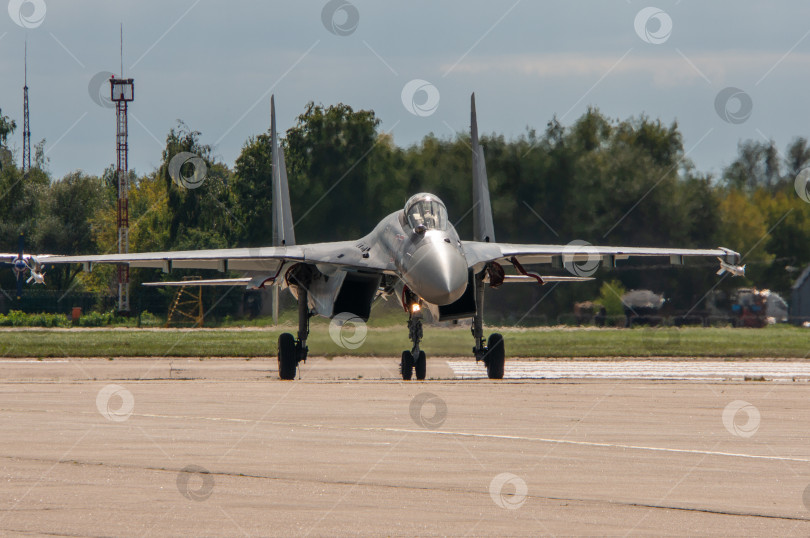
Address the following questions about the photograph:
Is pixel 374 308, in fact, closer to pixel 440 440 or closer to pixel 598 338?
pixel 598 338

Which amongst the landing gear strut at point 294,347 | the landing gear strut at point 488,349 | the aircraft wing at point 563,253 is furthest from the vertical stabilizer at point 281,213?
the landing gear strut at point 488,349

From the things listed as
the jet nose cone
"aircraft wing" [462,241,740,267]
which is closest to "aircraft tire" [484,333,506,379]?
"aircraft wing" [462,241,740,267]

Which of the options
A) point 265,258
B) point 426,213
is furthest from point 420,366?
point 265,258

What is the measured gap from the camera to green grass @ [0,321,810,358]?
2703 centimetres

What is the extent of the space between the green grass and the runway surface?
10.4 m

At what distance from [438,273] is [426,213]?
1943 mm

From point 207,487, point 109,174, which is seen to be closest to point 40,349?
point 207,487

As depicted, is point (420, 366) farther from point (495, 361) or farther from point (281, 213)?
point (281, 213)

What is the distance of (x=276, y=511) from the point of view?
6871 millimetres

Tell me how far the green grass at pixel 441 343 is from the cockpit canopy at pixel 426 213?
26.3 ft

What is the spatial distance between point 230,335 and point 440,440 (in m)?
26.3

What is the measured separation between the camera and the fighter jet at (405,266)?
1758cm

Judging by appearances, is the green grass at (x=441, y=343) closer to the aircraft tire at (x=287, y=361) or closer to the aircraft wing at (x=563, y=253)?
the aircraft tire at (x=287, y=361)

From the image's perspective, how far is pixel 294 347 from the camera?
21312mm
